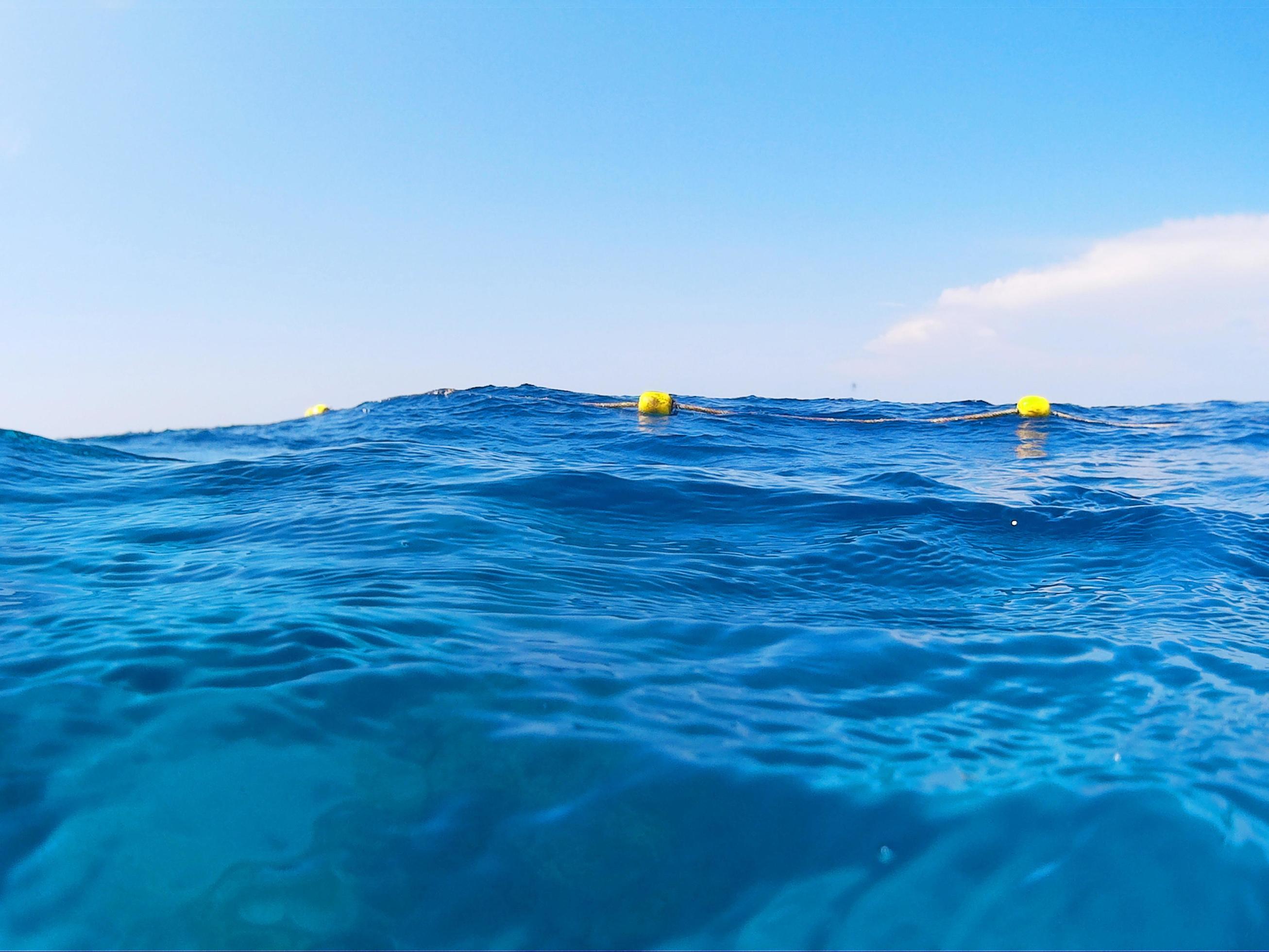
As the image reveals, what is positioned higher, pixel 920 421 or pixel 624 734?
pixel 920 421

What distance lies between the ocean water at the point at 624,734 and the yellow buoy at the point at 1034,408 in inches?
374

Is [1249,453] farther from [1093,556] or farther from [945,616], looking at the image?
[945,616]

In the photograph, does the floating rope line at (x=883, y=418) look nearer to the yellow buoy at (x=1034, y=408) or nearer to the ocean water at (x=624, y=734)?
the yellow buoy at (x=1034, y=408)

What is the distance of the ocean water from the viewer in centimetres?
239

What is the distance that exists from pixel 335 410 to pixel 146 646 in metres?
18.0

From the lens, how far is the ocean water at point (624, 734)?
239 centimetres

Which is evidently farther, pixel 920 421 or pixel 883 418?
pixel 883 418

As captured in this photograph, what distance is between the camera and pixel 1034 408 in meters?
15.9

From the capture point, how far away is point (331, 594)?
15.0 ft

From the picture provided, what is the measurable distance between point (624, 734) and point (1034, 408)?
15.2 m

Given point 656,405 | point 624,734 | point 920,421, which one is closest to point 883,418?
point 920,421

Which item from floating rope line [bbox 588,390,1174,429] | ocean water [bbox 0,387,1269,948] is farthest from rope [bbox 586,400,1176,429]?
ocean water [bbox 0,387,1269,948]

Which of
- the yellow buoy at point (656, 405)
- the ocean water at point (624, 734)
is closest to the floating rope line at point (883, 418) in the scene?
the yellow buoy at point (656, 405)

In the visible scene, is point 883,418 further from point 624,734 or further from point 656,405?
point 624,734
